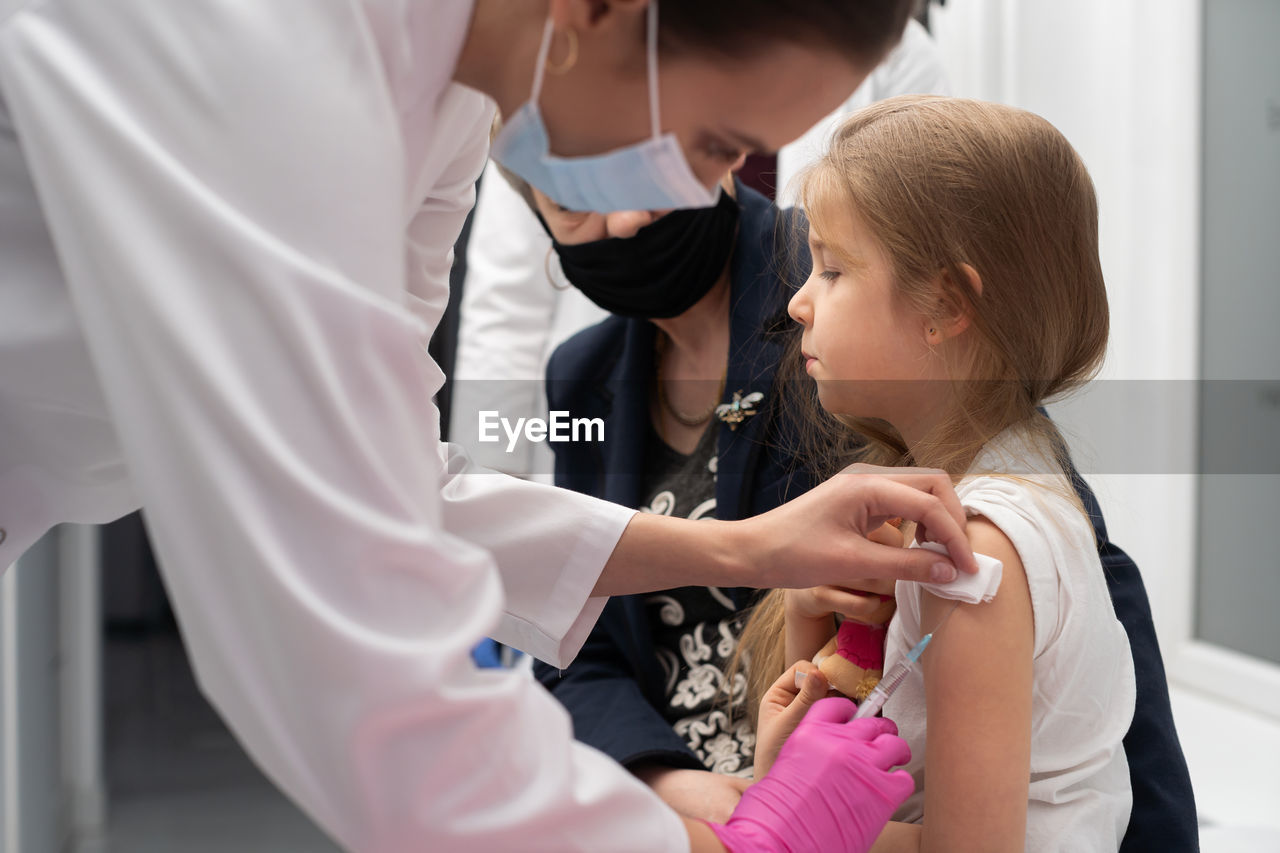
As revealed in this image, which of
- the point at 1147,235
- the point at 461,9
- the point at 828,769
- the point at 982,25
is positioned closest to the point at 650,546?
the point at 828,769

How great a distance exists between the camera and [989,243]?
0.98 metres

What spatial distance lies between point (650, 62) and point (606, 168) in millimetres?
84

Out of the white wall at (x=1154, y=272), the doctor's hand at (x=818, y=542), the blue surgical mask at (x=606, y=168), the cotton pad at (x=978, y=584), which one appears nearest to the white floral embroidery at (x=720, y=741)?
the doctor's hand at (x=818, y=542)

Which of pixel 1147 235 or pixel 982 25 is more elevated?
pixel 982 25

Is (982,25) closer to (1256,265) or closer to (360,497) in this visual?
(1256,265)

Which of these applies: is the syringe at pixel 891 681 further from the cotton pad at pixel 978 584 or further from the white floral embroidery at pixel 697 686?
the white floral embroidery at pixel 697 686

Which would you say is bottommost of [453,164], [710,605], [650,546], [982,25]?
[710,605]

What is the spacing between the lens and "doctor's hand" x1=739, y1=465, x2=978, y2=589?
31.8 inches

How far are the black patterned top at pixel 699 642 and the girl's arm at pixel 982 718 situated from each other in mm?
372

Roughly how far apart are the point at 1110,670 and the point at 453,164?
0.71 meters

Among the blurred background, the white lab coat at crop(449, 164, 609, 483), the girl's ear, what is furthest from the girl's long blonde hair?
the white lab coat at crop(449, 164, 609, 483)

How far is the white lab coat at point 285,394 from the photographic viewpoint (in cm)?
52

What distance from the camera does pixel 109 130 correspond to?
522 millimetres

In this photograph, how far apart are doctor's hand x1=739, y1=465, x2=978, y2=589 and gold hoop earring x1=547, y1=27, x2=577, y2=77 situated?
0.38 m
